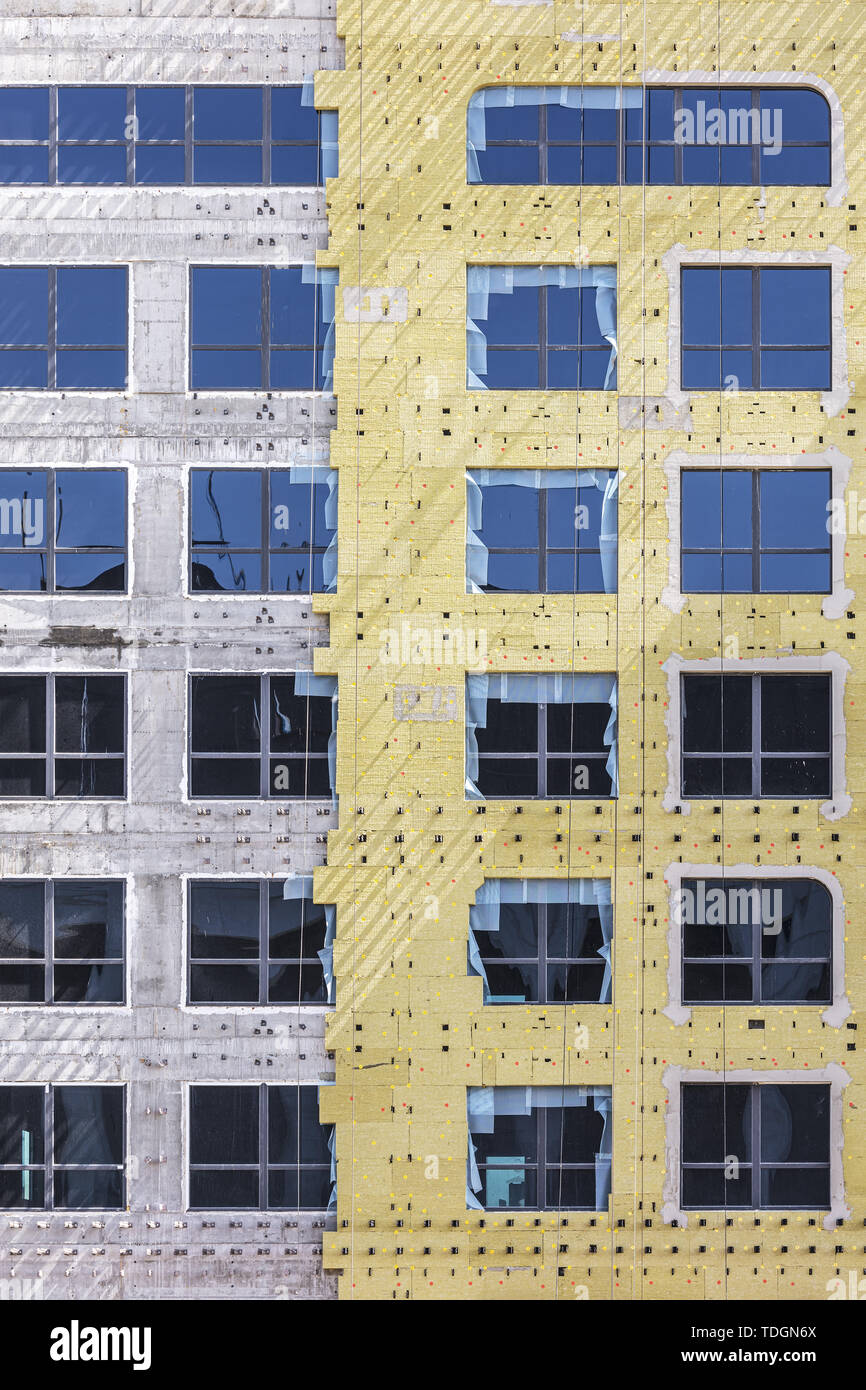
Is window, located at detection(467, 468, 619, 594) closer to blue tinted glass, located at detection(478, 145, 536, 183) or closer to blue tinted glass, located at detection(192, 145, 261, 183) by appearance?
blue tinted glass, located at detection(478, 145, 536, 183)

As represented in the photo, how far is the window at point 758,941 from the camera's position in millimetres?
12477

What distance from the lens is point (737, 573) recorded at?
41.4 feet

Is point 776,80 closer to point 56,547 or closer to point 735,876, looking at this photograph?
point 735,876

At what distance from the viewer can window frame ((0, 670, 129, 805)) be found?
12.5 metres

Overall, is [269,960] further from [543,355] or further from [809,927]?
[543,355]

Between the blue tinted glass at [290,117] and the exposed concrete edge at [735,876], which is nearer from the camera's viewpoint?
the exposed concrete edge at [735,876]

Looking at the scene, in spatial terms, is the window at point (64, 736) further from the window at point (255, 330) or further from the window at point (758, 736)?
the window at point (758, 736)

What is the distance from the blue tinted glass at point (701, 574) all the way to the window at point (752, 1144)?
636 centimetres

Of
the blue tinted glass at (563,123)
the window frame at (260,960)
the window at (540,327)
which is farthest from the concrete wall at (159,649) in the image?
the blue tinted glass at (563,123)

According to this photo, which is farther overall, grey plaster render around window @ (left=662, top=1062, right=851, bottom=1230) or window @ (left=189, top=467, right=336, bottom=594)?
window @ (left=189, top=467, right=336, bottom=594)

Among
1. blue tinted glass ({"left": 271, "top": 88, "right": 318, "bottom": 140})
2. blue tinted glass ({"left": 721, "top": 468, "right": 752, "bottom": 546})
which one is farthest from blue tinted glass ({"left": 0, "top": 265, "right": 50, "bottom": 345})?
blue tinted glass ({"left": 721, "top": 468, "right": 752, "bottom": 546})

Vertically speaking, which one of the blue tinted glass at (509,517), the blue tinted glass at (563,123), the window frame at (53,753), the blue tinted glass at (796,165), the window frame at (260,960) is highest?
the blue tinted glass at (563,123)

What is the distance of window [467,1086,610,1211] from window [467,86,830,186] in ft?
38.9

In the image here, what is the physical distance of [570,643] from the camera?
12414 mm
